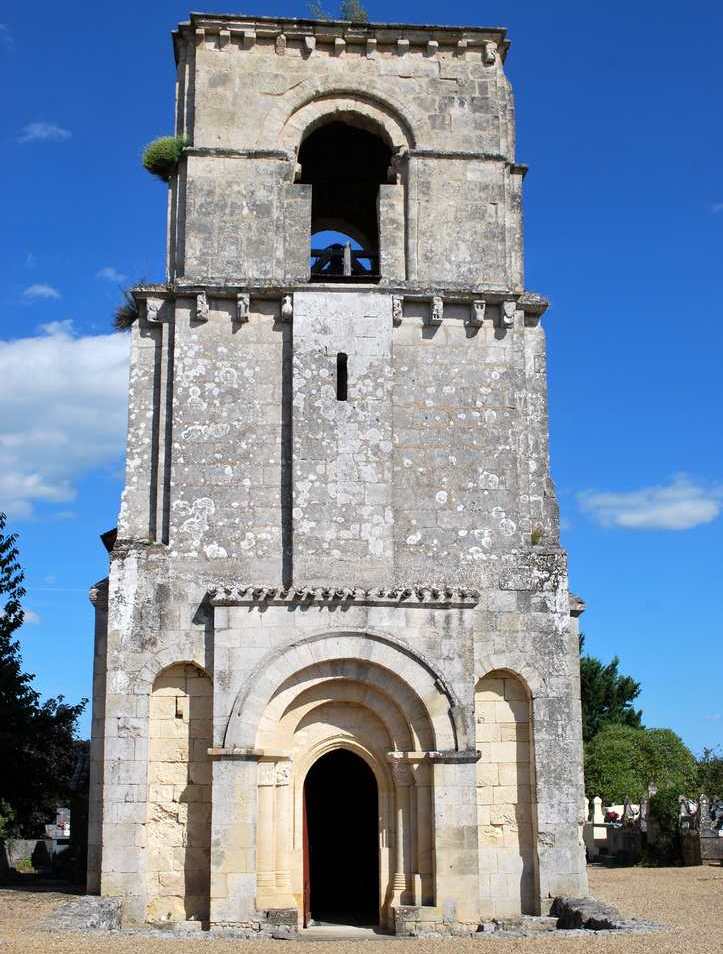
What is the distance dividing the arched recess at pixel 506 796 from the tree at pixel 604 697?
32122 mm

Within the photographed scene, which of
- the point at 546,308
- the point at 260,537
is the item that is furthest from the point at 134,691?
the point at 546,308

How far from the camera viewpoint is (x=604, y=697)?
47.9 meters

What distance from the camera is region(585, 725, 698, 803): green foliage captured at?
1624 inches

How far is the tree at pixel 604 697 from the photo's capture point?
4716 cm

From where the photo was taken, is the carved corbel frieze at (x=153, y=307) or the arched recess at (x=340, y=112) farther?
the arched recess at (x=340, y=112)

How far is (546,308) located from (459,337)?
1426mm

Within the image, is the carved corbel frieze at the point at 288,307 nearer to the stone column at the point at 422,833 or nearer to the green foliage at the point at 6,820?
the stone column at the point at 422,833

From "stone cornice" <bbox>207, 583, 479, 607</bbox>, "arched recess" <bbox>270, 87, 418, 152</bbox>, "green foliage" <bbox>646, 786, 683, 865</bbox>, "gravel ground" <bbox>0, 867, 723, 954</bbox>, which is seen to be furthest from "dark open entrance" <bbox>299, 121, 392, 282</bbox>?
"green foliage" <bbox>646, 786, 683, 865</bbox>

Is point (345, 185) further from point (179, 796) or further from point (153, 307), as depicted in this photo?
point (179, 796)

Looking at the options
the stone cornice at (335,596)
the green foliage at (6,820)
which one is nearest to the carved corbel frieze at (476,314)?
the stone cornice at (335,596)

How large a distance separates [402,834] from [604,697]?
34814 millimetres

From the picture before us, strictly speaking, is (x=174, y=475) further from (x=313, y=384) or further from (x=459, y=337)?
(x=459, y=337)

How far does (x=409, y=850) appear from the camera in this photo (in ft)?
48.4

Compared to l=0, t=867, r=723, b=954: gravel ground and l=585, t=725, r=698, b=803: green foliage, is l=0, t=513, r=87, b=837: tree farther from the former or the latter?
l=585, t=725, r=698, b=803: green foliage
